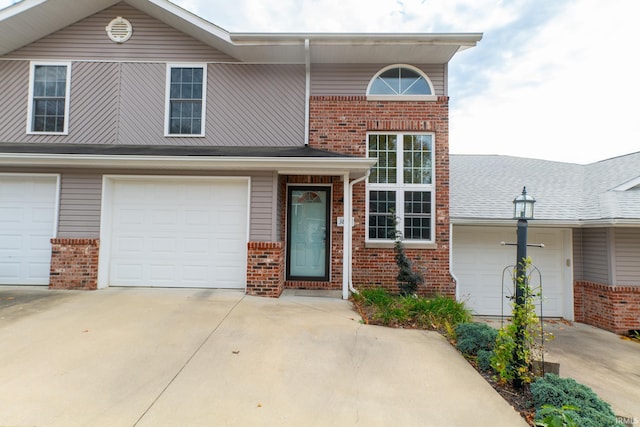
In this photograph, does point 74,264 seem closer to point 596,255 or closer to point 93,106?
point 93,106

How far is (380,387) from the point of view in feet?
Answer: 9.86

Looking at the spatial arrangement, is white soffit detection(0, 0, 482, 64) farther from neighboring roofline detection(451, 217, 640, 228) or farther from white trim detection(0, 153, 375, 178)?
neighboring roofline detection(451, 217, 640, 228)

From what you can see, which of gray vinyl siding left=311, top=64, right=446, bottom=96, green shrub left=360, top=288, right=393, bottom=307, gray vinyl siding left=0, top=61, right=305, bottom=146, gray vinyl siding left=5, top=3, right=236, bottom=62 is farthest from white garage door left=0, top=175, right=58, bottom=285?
green shrub left=360, top=288, right=393, bottom=307

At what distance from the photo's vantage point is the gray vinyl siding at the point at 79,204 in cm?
613

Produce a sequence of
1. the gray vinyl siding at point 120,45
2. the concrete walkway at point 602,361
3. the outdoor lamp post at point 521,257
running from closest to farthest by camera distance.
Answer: the outdoor lamp post at point 521,257
the concrete walkway at point 602,361
the gray vinyl siding at point 120,45

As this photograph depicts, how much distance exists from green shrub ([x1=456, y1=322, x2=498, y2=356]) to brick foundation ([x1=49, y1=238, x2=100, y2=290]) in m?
6.82

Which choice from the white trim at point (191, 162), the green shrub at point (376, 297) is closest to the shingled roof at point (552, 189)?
the green shrub at point (376, 297)

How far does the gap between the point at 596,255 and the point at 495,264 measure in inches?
94.2

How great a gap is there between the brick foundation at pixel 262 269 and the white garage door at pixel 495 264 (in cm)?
511

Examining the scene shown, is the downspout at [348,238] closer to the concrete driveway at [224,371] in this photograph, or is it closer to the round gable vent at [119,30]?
the concrete driveway at [224,371]

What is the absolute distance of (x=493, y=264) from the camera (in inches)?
318

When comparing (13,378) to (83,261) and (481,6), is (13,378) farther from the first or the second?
(481,6)

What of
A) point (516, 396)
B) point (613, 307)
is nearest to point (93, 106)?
point (516, 396)

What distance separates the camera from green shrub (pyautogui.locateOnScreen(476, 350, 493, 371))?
11.5 ft
